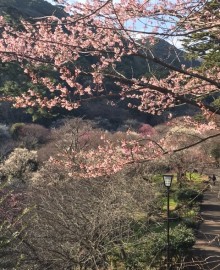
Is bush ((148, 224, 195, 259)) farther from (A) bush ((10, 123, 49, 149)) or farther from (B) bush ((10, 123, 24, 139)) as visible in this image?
(B) bush ((10, 123, 24, 139))

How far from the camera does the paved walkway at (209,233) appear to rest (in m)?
12.5

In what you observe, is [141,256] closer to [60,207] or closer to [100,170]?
[60,207]

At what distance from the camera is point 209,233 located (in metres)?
16.2

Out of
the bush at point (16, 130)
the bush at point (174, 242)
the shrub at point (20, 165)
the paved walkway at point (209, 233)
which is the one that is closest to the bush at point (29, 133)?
the bush at point (16, 130)

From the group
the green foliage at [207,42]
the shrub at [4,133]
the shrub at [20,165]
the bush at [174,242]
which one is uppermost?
the green foliage at [207,42]

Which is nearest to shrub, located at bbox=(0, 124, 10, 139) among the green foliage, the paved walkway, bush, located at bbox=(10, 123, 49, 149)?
bush, located at bbox=(10, 123, 49, 149)

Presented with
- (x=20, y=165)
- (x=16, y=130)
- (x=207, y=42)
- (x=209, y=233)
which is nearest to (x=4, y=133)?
(x=16, y=130)

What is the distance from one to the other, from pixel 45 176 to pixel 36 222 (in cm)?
699

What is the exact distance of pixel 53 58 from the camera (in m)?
5.29

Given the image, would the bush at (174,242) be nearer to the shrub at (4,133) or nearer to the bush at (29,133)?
the bush at (29,133)

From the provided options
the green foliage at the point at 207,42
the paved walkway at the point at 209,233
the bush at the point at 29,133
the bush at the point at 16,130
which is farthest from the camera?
the bush at the point at 16,130

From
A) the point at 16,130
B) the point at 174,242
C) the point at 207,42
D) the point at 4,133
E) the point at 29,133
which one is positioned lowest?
the point at 174,242

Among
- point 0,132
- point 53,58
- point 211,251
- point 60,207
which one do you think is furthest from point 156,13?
point 0,132

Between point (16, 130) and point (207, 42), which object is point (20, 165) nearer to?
point (16, 130)
